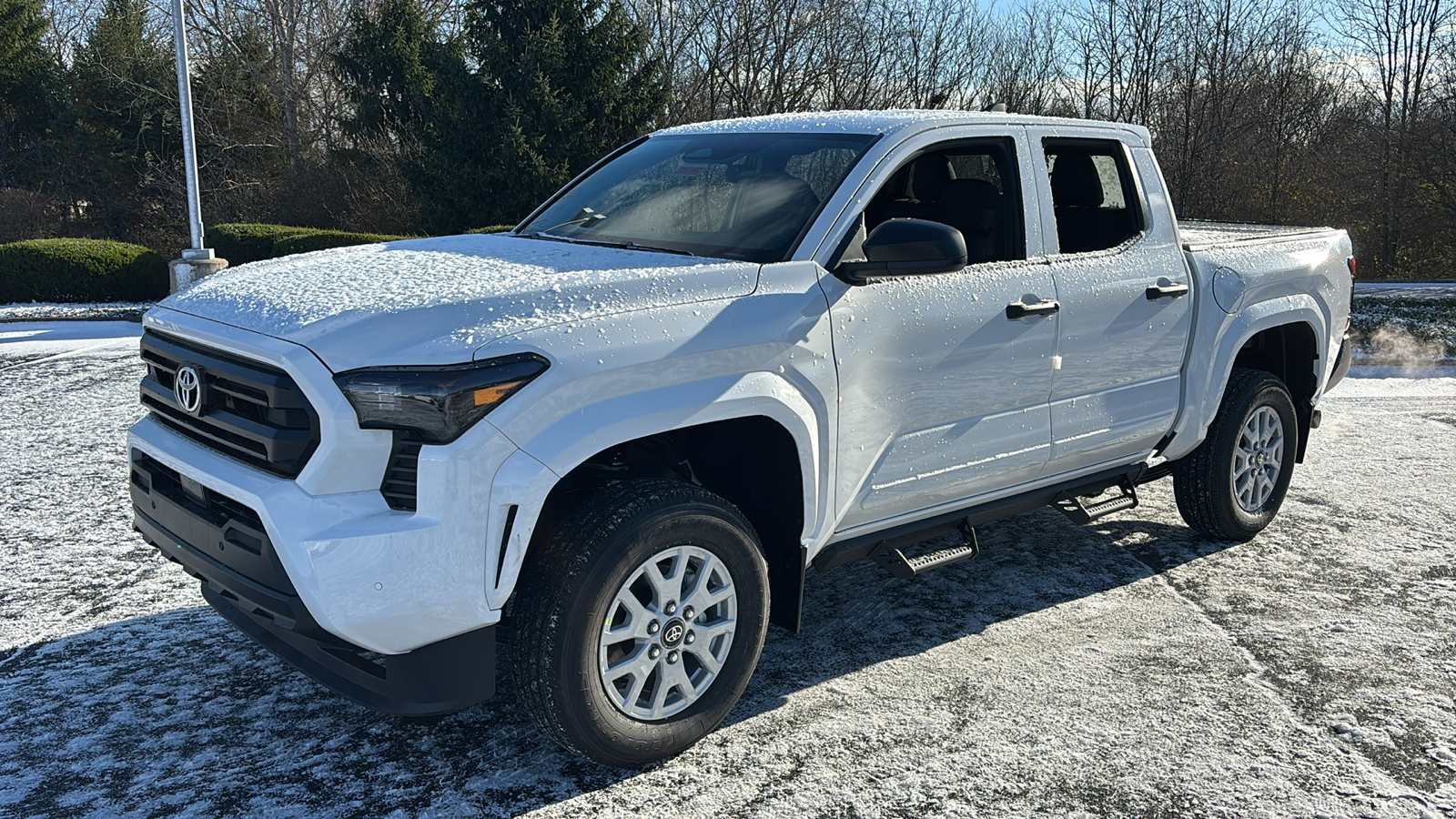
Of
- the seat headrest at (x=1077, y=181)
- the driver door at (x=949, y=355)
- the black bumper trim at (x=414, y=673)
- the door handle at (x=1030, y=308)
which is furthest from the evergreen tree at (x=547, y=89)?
the black bumper trim at (x=414, y=673)

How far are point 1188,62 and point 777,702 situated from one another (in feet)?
74.7

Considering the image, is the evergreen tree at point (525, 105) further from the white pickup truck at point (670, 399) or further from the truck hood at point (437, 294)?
the truck hood at point (437, 294)

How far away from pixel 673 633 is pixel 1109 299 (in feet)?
7.64

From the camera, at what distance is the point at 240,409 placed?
331 centimetres

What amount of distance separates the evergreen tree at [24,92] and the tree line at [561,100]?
0.08 metres

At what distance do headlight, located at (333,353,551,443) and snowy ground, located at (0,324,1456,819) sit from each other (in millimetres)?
1116

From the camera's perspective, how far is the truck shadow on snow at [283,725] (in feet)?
10.9

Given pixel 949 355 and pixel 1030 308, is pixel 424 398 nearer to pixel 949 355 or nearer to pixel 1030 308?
pixel 949 355

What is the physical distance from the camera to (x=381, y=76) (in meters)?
26.5

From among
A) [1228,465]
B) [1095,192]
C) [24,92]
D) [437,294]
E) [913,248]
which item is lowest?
[1228,465]

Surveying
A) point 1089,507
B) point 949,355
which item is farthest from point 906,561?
point 1089,507

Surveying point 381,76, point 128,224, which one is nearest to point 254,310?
point 381,76

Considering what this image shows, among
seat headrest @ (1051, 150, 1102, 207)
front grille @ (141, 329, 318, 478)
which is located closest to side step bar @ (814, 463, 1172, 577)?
seat headrest @ (1051, 150, 1102, 207)

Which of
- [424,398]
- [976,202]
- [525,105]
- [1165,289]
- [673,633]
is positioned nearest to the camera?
[424,398]
